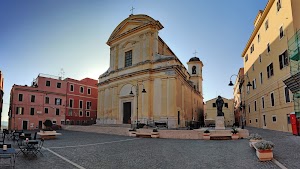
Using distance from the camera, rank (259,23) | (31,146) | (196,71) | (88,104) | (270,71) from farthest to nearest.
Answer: (196,71), (88,104), (259,23), (270,71), (31,146)

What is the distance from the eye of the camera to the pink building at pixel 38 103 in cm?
3466

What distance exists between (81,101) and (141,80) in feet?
65.1

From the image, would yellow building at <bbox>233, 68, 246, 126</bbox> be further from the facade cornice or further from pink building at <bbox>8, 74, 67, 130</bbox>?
pink building at <bbox>8, 74, 67, 130</bbox>

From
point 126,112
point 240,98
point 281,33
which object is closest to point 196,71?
point 240,98

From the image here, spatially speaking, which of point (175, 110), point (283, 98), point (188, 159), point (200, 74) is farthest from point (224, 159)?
point (200, 74)

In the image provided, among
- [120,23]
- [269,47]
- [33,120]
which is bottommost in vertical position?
[33,120]

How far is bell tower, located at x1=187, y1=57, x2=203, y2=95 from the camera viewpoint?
52.0 m

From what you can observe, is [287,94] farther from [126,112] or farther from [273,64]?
[126,112]

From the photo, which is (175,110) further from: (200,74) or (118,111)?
(200,74)

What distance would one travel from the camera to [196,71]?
2078 inches

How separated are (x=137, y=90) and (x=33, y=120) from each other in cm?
2017

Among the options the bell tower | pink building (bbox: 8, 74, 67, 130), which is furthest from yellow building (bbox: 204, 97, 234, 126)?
pink building (bbox: 8, 74, 67, 130)

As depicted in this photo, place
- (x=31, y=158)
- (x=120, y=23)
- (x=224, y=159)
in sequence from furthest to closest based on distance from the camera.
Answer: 1. (x=120, y=23)
2. (x=31, y=158)
3. (x=224, y=159)

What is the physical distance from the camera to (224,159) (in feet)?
25.8
